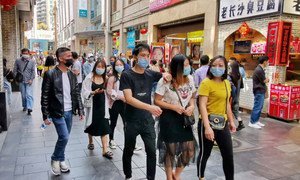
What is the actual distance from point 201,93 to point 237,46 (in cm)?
769

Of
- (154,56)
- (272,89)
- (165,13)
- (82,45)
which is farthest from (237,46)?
(82,45)

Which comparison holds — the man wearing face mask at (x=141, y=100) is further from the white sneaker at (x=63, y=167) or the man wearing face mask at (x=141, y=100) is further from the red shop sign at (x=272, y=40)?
the red shop sign at (x=272, y=40)

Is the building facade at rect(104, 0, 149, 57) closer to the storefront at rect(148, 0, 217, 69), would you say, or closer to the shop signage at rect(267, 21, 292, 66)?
the storefront at rect(148, 0, 217, 69)

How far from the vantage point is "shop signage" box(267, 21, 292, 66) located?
8.09 metres

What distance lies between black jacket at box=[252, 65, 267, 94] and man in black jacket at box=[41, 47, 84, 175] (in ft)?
15.6

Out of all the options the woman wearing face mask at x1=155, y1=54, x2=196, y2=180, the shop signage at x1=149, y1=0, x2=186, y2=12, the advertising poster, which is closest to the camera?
the woman wearing face mask at x1=155, y1=54, x2=196, y2=180

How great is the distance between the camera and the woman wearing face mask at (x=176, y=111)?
3.15m

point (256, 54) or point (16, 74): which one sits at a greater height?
point (256, 54)

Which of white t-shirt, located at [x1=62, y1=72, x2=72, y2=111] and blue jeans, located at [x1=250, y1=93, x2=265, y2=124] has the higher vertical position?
white t-shirt, located at [x1=62, y1=72, x2=72, y2=111]

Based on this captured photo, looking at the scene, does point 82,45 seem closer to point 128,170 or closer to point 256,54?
point 256,54

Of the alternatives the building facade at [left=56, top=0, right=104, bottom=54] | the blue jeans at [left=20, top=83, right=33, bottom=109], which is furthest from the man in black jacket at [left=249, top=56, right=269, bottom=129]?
the building facade at [left=56, top=0, right=104, bottom=54]

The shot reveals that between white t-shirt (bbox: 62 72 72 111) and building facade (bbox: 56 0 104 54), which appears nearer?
white t-shirt (bbox: 62 72 72 111)

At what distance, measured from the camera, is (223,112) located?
11.3 feet

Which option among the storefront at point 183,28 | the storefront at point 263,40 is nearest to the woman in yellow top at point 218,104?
the storefront at point 263,40
